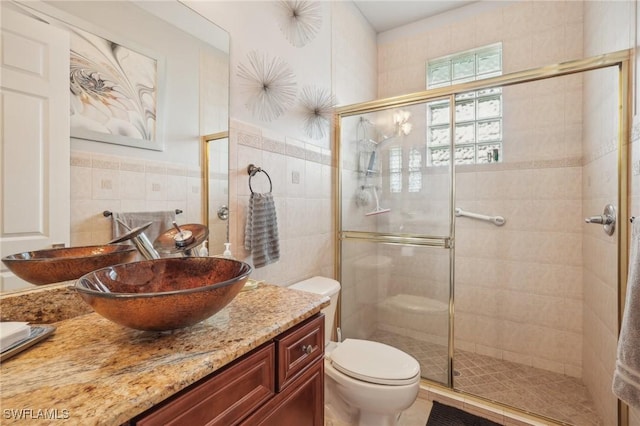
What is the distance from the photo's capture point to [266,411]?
0.74 meters

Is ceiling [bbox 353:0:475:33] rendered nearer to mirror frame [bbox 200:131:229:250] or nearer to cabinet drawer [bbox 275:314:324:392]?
mirror frame [bbox 200:131:229:250]

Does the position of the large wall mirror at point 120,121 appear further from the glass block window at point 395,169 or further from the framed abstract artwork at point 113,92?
the glass block window at point 395,169

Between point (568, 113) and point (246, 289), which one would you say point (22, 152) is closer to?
point (246, 289)

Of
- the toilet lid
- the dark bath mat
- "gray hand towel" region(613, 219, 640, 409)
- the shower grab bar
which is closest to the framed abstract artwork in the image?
the toilet lid

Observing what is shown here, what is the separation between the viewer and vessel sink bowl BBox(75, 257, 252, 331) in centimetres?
59

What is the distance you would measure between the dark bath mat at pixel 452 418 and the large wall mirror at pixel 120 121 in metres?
1.57

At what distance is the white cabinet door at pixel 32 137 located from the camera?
73 cm

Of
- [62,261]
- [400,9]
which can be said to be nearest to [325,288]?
[62,261]

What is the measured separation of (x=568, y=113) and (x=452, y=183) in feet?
3.49

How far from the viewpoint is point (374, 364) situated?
1412mm

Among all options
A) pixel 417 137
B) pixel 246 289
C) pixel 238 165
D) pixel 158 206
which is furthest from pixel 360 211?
pixel 158 206

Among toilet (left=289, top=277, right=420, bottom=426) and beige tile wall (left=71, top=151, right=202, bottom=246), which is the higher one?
beige tile wall (left=71, top=151, right=202, bottom=246)

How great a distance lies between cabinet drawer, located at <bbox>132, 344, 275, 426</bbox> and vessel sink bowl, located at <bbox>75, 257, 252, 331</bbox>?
0.14m

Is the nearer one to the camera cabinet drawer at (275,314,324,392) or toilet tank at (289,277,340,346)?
cabinet drawer at (275,314,324,392)
